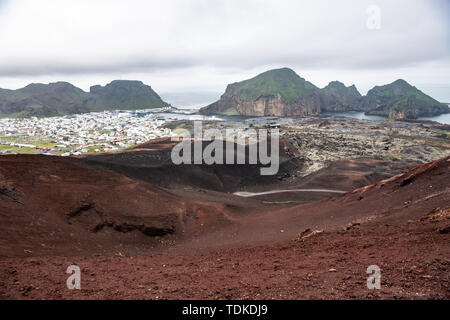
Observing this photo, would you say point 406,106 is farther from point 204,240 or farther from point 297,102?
point 204,240

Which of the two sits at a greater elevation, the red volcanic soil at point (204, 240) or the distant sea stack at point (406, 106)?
the distant sea stack at point (406, 106)

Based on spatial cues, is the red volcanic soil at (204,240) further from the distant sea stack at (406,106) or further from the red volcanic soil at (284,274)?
the distant sea stack at (406,106)

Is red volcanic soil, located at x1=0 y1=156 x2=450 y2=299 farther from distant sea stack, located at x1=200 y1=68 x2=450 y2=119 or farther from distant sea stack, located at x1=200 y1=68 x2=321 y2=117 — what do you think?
distant sea stack, located at x1=200 y1=68 x2=450 y2=119

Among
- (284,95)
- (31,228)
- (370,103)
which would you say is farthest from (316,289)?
(370,103)

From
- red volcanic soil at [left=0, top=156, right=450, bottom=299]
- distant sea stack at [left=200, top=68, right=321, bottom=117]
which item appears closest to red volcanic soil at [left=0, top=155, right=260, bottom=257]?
red volcanic soil at [left=0, top=156, right=450, bottom=299]

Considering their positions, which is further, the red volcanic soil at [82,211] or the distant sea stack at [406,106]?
the distant sea stack at [406,106]

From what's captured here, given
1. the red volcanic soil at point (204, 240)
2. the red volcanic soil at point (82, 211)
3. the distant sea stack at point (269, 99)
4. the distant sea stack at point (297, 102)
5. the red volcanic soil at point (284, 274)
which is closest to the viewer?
the red volcanic soil at point (284, 274)

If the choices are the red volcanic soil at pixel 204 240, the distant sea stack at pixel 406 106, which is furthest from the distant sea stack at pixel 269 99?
the red volcanic soil at pixel 204 240

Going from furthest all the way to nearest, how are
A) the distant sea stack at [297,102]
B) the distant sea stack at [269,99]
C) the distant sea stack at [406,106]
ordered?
1. the distant sea stack at [269,99]
2. the distant sea stack at [297,102]
3. the distant sea stack at [406,106]
